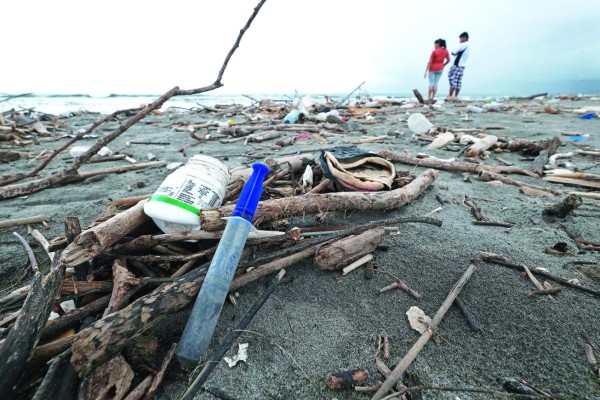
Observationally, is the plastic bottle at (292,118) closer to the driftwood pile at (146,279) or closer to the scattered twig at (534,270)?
the driftwood pile at (146,279)

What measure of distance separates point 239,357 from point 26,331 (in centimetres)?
72

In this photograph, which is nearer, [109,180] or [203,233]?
[203,233]

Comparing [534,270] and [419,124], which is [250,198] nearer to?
[534,270]

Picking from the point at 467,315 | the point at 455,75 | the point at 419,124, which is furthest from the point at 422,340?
the point at 455,75

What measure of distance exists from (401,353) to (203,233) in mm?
1036

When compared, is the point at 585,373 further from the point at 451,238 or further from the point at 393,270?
the point at 451,238

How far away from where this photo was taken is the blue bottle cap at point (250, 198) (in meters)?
1.32

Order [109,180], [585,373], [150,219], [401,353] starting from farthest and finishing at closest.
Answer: [109,180] < [150,219] < [401,353] < [585,373]

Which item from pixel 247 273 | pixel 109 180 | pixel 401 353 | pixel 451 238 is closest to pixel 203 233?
pixel 247 273

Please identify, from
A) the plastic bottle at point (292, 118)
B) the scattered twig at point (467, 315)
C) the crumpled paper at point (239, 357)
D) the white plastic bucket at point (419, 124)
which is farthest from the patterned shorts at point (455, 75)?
the crumpled paper at point (239, 357)

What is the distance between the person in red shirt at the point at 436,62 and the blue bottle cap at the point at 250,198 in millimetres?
13103

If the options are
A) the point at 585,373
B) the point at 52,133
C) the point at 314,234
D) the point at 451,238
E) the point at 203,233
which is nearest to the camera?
the point at 585,373

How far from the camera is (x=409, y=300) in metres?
1.44

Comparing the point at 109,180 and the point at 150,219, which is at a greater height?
the point at 150,219
